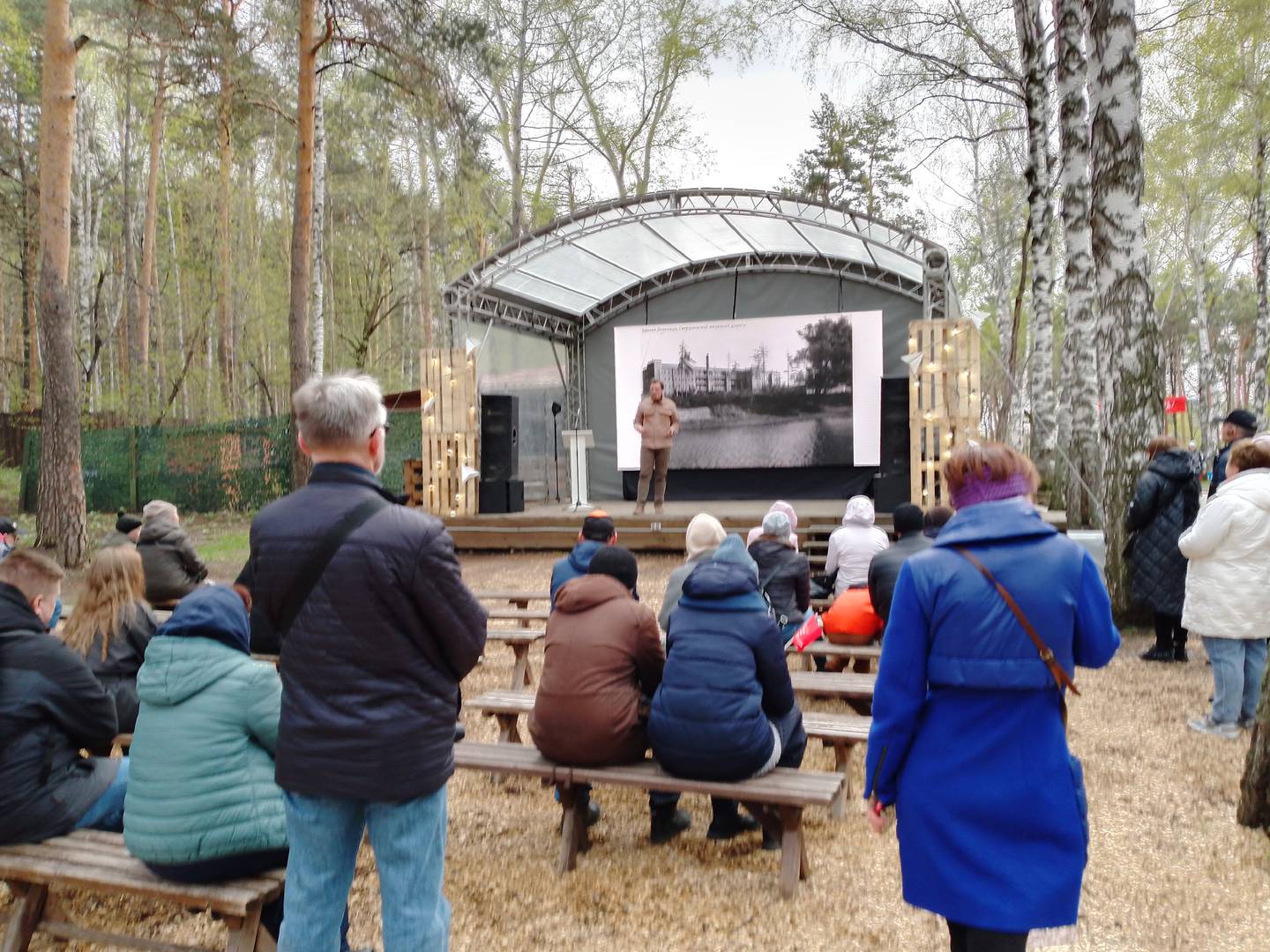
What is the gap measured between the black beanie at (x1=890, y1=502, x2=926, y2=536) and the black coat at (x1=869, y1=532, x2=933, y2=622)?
83mm

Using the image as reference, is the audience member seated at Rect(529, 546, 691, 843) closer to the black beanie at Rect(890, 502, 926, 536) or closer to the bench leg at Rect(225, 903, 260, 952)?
the bench leg at Rect(225, 903, 260, 952)

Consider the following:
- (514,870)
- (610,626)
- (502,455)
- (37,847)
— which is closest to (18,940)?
(37,847)

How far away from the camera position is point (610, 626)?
3.03 m

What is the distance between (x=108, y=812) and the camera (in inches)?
106

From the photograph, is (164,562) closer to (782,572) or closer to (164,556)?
(164,556)

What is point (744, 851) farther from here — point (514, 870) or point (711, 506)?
point (711, 506)

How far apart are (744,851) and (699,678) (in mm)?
820

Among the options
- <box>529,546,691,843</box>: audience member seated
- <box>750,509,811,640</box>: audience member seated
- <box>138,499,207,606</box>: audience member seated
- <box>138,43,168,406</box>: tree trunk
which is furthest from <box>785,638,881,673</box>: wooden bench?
<box>138,43,168,406</box>: tree trunk

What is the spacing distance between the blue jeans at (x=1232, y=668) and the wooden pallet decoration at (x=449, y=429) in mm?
8630

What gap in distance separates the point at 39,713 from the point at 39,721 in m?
0.03

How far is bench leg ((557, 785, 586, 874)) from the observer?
3.12 m

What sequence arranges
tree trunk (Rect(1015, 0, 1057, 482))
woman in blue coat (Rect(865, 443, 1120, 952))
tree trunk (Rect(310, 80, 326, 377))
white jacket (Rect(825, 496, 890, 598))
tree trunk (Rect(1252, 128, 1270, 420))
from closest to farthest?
woman in blue coat (Rect(865, 443, 1120, 952)) → white jacket (Rect(825, 496, 890, 598)) → tree trunk (Rect(1015, 0, 1057, 482)) → tree trunk (Rect(310, 80, 326, 377)) → tree trunk (Rect(1252, 128, 1270, 420))

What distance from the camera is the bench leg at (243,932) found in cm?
224

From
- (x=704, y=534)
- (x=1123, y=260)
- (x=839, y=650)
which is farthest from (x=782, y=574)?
(x=1123, y=260)
